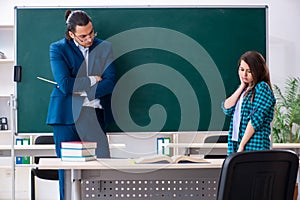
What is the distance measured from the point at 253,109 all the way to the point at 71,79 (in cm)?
134

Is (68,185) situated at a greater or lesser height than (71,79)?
lesser

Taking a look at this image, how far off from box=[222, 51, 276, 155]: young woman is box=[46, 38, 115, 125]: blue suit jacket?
107cm

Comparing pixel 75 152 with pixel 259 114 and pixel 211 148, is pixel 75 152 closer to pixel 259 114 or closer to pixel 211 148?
pixel 259 114

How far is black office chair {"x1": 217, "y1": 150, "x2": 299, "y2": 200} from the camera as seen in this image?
2258 mm

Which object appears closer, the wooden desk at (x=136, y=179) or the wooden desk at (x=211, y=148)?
the wooden desk at (x=136, y=179)

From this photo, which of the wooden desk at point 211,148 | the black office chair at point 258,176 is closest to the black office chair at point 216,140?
the wooden desk at point 211,148

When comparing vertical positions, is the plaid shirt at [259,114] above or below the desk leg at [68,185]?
above

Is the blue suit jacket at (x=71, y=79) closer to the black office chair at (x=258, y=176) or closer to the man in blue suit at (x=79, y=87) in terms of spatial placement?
the man in blue suit at (x=79, y=87)

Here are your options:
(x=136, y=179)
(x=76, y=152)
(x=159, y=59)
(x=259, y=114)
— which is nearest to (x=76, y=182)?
(x=76, y=152)

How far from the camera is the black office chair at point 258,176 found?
2258 millimetres

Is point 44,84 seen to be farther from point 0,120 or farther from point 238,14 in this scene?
point 0,120

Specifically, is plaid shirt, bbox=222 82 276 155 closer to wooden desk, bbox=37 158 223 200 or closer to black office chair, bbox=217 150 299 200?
wooden desk, bbox=37 158 223 200

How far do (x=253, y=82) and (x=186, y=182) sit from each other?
2.75ft

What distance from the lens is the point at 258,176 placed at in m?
2.36
